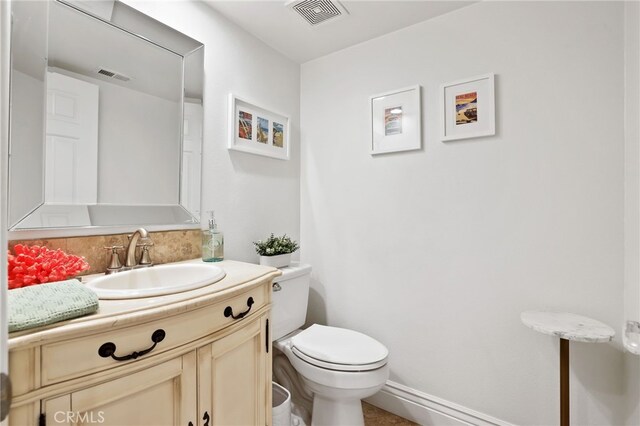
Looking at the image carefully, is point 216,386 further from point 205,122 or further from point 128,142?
point 205,122

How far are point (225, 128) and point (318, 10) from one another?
82 centimetres

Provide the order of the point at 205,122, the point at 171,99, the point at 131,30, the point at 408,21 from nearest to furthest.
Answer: the point at 131,30
the point at 171,99
the point at 205,122
the point at 408,21

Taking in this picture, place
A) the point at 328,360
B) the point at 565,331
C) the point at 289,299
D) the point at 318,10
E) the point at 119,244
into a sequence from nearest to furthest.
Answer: the point at 565,331 < the point at 119,244 < the point at 328,360 < the point at 318,10 < the point at 289,299

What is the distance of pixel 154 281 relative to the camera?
1.22 m

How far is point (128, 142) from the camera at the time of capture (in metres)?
1.33

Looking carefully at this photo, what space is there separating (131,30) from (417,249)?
70.0 inches

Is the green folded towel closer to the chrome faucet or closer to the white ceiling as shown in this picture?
the chrome faucet

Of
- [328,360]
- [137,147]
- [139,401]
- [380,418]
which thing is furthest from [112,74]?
[380,418]

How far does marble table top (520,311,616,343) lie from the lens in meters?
1.12

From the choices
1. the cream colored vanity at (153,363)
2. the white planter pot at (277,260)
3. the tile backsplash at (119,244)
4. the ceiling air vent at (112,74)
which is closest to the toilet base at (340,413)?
the cream colored vanity at (153,363)

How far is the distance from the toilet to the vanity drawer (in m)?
0.55

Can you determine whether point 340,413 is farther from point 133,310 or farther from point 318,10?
point 318,10

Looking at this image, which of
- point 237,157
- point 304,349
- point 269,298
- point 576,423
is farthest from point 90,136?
point 576,423

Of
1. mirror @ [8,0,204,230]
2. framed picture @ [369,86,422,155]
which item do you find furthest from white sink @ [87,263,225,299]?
framed picture @ [369,86,422,155]
